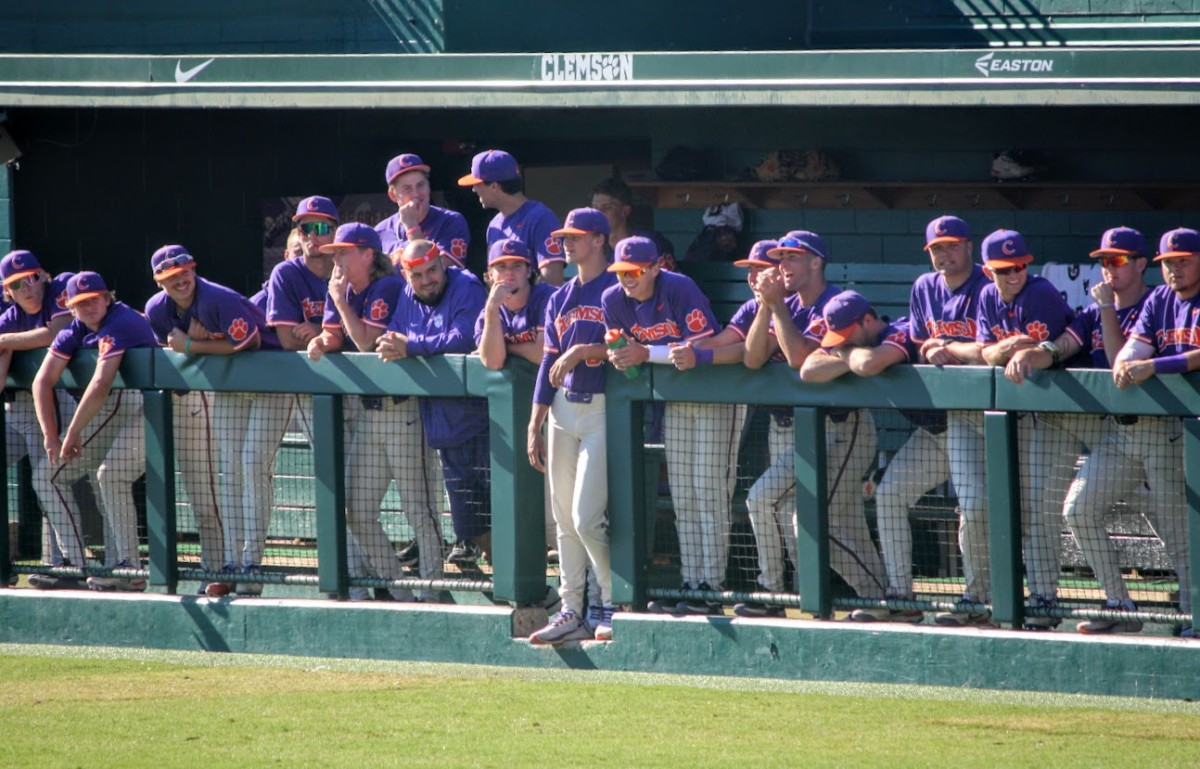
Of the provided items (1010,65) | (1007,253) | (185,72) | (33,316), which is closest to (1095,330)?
(1007,253)

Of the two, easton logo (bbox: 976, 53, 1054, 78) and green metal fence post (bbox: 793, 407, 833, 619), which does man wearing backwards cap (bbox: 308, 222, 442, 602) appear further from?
easton logo (bbox: 976, 53, 1054, 78)

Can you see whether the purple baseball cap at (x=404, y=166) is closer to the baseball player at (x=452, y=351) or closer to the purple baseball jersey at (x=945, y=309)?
the baseball player at (x=452, y=351)

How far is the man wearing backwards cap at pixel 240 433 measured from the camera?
745 cm

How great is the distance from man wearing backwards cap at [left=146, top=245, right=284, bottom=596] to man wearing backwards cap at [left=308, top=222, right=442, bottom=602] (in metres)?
0.38

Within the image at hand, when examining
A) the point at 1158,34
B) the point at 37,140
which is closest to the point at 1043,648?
the point at 1158,34

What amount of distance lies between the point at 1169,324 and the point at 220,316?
3.86 m

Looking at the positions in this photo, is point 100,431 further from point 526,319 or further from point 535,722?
point 535,722

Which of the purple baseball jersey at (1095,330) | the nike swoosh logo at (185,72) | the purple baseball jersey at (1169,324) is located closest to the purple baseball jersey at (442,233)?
the nike swoosh logo at (185,72)

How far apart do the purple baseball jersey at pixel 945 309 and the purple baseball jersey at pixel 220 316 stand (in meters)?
2.78

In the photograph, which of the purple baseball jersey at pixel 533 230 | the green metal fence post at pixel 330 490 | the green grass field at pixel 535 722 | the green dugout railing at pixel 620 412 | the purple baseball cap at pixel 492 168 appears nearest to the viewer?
the green grass field at pixel 535 722

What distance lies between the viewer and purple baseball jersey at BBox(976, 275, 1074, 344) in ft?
21.4

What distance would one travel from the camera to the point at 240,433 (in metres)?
7.50

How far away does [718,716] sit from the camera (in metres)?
6.00

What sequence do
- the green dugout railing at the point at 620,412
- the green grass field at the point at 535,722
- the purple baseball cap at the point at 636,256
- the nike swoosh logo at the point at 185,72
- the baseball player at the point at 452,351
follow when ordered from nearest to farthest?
the green grass field at the point at 535,722 → the green dugout railing at the point at 620,412 → the purple baseball cap at the point at 636,256 → the baseball player at the point at 452,351 → the nike swoosh logo at the point at 185,72
